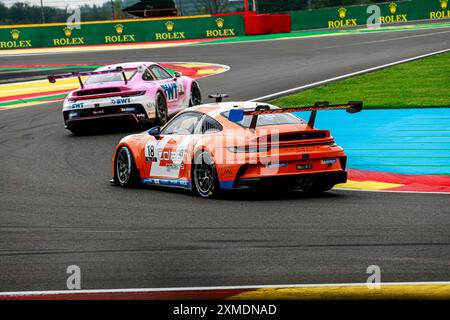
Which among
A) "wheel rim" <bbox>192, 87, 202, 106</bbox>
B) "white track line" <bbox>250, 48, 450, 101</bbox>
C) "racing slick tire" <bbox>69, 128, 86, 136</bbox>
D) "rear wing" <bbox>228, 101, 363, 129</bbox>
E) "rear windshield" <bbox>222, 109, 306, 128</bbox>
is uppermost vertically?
"rear wing" <bbox>228, 101, 363, 129</bbox>

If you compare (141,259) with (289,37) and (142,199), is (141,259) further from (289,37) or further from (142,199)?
(289,37)

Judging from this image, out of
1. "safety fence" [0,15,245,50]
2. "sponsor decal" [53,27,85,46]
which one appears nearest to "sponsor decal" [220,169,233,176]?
"safety fence" [0,15,245,50]

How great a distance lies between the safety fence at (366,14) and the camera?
51.3 metres

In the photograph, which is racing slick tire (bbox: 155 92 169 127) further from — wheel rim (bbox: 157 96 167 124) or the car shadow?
the car shadow

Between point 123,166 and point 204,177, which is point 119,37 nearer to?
point 123,166

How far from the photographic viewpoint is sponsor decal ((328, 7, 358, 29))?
53.0m

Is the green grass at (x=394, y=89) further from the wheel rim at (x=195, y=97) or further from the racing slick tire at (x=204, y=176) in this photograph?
the racing slick tire at (x=204, y=176)

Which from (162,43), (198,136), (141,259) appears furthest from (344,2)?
(141,259)

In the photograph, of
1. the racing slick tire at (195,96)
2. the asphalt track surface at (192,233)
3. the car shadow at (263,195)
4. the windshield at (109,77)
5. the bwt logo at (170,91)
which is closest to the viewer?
the asphalt track surface at (192,233)

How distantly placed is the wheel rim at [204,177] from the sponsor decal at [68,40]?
3945 cm

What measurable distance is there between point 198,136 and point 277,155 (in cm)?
124

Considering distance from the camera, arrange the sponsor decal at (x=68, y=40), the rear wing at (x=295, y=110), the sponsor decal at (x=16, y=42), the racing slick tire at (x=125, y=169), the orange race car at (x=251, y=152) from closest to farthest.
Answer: the rear wing at (x=295, y=110), the orange race car at (x=251, y=152), the racing slick tire at (x=125, y=169), the sponsor decal at (x=68, y=40), the sponsor decal at (x=16, y=42)

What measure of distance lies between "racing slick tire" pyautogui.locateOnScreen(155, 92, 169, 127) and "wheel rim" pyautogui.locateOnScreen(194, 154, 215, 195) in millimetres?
7896

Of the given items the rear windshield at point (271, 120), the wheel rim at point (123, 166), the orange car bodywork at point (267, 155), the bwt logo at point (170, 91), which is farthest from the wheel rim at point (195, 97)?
the rear windshield at point (271, 120)
